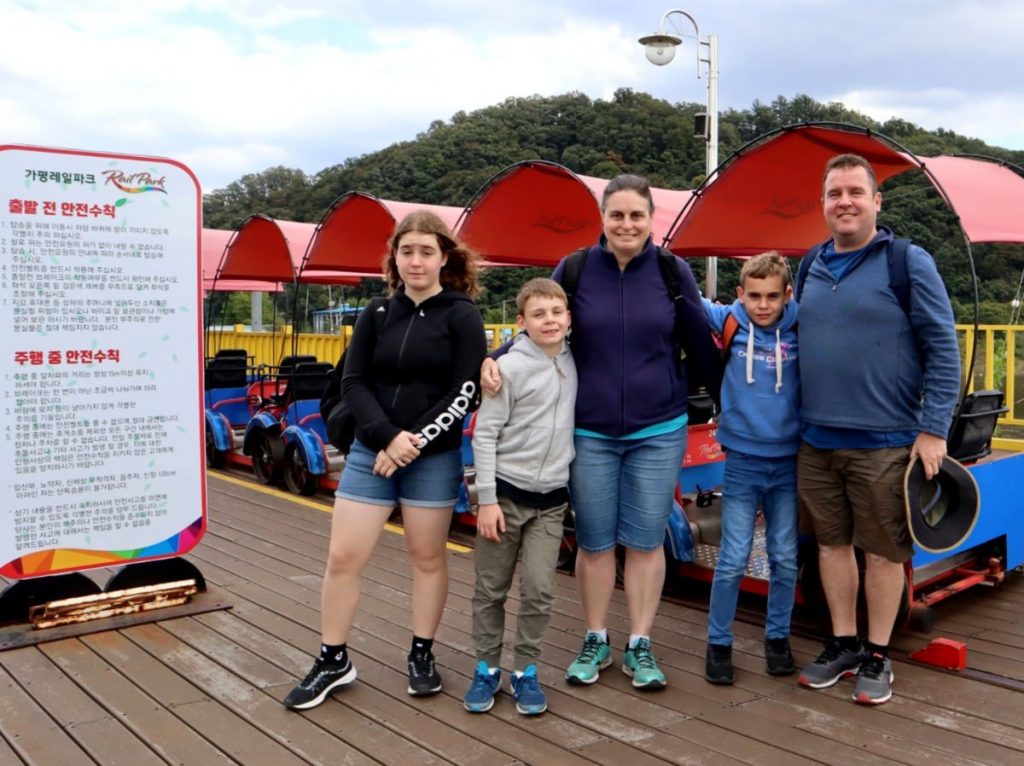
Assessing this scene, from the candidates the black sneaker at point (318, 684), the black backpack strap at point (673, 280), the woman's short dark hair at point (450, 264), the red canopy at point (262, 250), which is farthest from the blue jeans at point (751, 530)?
the red canopy at point (262, 250)

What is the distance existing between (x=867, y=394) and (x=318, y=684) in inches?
87.5

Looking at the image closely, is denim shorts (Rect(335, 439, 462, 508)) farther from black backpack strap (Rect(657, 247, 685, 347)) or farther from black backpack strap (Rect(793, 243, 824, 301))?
black backpack strap (Rect(793, 243, 824, 301))

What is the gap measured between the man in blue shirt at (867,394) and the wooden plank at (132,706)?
2.20 m

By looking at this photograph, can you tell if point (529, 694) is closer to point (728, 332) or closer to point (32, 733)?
point (728, 332)

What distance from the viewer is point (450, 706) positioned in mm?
3463

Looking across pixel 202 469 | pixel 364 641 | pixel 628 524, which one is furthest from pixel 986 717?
pixel 202 469

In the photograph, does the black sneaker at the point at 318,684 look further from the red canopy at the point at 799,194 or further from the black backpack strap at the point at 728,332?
the red canopy at the point at 799,194

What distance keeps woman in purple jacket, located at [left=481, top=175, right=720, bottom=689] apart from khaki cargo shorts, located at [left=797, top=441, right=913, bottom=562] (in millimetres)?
509

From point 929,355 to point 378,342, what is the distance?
1932mm

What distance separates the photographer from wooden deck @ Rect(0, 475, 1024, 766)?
3.09 meters

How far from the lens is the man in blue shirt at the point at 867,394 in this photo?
10.9 ft

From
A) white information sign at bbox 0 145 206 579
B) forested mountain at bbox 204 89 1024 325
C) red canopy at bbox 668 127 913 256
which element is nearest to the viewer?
white information sign at bbox 0 145 206 579

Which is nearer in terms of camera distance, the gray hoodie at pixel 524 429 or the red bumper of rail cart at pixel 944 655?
the gray hoodie at pixel 524 429

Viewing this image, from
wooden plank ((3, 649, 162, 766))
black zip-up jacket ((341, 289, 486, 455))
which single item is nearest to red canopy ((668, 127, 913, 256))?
black zip-up jacket ((341, 289, 486, 455))
